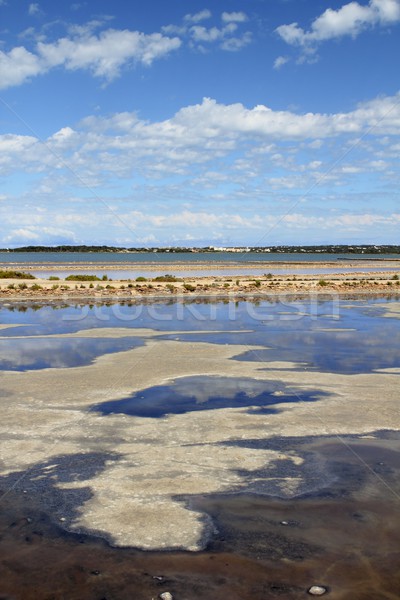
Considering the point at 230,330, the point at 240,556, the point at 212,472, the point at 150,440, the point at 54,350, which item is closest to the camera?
the point at 240,556

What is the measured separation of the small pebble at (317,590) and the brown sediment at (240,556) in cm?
5

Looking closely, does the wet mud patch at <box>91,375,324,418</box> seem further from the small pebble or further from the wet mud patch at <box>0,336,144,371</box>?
the small pebble

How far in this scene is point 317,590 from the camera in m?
5.40

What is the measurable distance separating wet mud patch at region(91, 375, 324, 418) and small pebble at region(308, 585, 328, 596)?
570 centimetres

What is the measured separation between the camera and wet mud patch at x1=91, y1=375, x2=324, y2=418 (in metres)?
11.4

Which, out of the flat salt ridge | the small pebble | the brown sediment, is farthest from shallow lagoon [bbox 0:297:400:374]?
the small pebble

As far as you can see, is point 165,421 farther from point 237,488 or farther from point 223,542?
point 223,542

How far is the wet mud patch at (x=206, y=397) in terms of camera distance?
37.4 feet

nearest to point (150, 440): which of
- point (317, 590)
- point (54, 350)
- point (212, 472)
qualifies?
point (212, 472)

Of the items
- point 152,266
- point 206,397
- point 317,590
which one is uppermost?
point 152,266

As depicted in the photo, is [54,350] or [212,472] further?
[54,350]

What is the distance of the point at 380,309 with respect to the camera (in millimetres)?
33312

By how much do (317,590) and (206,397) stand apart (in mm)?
7025

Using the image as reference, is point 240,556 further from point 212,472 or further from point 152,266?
point 152,266
